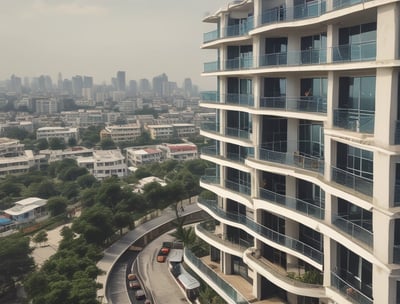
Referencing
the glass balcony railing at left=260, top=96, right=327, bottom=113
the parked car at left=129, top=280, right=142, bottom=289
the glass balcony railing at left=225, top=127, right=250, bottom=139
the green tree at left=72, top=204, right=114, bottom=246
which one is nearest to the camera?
the glass balcony railing at left=260, top=96, right=327, bottom=113

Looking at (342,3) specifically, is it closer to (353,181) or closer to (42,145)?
(353,181)

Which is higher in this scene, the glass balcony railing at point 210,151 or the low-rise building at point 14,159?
the glass balcony railing at point 210,151

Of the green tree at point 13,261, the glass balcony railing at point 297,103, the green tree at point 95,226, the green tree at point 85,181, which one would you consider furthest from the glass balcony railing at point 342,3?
the green tree at point 85,181

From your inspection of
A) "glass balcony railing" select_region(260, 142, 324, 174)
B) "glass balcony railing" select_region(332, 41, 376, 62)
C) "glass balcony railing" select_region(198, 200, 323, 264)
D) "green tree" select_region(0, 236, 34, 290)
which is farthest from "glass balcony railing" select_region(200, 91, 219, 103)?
"green tree" select_region(0, 236, 34, 290)

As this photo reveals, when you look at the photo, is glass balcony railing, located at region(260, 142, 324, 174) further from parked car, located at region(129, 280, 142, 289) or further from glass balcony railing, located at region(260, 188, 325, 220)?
parked car, located at region(129, 280, 142, 289)

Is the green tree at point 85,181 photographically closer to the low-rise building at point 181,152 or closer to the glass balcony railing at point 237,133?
the low-rise building at point 181,152

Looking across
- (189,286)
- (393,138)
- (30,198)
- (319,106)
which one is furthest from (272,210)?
(30,198)
